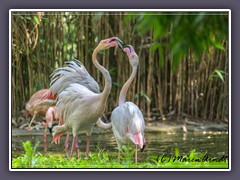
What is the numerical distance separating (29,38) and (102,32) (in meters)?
0.66

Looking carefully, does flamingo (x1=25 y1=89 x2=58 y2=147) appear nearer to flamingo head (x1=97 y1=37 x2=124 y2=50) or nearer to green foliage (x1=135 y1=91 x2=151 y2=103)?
flamingo head (x1=97 y1=37 x2=124 y2=50)

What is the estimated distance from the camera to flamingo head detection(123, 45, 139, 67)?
463cm

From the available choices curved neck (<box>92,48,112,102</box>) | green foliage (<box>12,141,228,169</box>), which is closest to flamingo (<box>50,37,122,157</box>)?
curved neck (<box>92,48,112,102</box>)

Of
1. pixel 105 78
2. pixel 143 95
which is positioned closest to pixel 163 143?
pixel 143 95

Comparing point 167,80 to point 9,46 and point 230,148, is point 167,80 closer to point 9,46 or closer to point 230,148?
point 230,148

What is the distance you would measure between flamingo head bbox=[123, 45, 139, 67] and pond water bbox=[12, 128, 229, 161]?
68cm

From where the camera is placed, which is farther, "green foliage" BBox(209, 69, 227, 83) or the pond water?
"green foliage" BBox(209, 69, 227, 83)

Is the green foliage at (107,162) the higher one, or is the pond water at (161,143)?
the pond water at (161,143)

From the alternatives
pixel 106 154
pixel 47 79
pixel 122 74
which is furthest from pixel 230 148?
pixel 47 79

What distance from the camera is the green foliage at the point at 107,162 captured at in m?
4.10

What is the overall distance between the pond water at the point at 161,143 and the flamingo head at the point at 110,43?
2.57 ft

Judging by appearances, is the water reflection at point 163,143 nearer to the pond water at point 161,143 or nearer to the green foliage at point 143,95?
the pond water at point 161,143

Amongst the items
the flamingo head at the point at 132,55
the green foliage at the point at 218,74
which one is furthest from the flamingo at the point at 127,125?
the green foliage at the point at 218,74

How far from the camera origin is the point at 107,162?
424 cm
